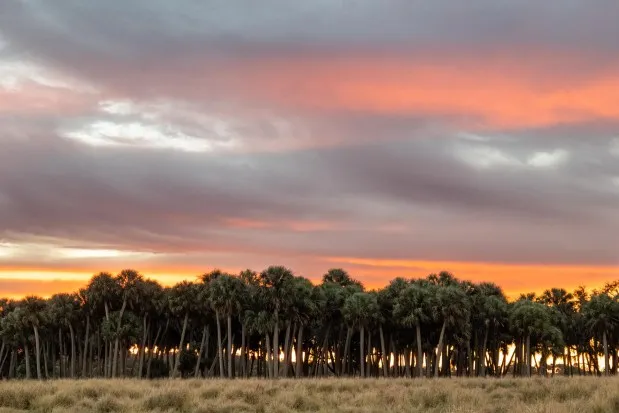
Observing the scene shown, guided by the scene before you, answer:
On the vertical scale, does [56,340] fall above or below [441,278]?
below

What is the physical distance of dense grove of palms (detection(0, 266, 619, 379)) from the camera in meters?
79.6

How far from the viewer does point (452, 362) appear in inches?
4060

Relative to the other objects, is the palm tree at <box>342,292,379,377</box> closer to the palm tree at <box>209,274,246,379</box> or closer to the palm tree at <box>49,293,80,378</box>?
the palm tree at <box>209,274,246,379</box>

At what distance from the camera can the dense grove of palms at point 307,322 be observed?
79562 millimetres

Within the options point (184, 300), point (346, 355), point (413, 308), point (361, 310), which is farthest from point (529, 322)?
point (184, 300)

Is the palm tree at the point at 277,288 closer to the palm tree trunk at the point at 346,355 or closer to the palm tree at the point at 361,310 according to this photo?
the palm tree at the point at 361,310

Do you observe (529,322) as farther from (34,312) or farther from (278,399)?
(34,312)

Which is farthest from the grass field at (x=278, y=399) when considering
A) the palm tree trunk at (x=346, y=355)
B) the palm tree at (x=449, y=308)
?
the palm tree trunk at (x=346, y=355)

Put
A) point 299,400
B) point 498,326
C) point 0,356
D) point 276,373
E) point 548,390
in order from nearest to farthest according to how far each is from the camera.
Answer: point 299,400, point 548,390, point 276,373, point 498,326, point 0,356

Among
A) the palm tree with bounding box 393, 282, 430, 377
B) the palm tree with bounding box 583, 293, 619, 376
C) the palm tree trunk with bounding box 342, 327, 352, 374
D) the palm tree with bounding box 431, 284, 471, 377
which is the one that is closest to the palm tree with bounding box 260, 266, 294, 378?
the palm tree trunk with bounding box 342, 327, 352, 374

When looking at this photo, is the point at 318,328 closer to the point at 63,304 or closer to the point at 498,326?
the point at 498,326

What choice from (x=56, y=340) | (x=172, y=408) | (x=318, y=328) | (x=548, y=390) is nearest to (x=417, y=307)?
(x=318, y=328)

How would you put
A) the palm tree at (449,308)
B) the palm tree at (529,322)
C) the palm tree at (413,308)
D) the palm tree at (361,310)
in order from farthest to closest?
the palm tree at (529,322)
the palm tree at (361,310)
the palm tree at (413,308)
the palm tree at (449,308)

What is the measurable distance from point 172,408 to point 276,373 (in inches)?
2085
